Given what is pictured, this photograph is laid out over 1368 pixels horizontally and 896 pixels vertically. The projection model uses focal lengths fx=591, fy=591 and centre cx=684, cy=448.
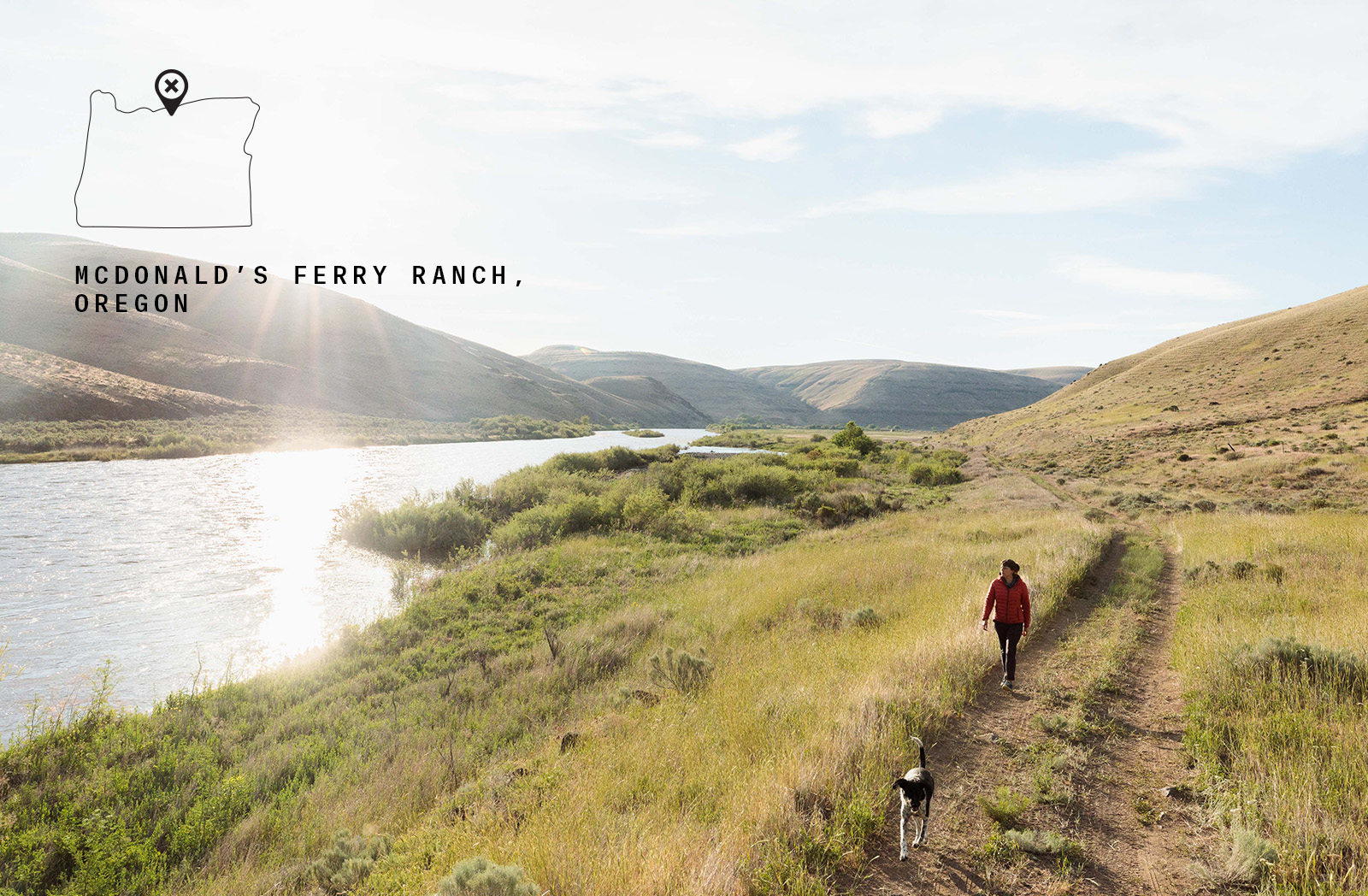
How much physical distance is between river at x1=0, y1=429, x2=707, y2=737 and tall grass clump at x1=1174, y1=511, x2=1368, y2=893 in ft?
49.4

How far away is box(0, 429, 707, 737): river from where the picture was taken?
11.7m

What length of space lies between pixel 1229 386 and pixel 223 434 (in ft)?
312

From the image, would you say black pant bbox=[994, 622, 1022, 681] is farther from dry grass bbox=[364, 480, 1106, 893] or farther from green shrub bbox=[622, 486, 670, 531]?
green shrub bbox=[622, 486, 670, 531]

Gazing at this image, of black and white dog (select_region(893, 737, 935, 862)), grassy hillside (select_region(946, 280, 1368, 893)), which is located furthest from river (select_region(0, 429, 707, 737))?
grassy hillside (select_region(946, 280, 1368, 893))

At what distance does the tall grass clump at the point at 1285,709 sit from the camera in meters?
4.46

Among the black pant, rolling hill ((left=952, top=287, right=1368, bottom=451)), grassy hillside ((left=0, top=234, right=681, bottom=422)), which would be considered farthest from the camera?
grassy hillside ((left=0, top=234, right=681, bottom=422))

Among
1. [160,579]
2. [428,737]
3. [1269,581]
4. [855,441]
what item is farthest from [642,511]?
[855,441]

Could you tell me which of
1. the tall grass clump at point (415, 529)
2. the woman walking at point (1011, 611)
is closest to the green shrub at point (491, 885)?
the woman walking at point (1011, 611)

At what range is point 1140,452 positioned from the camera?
43.2 metres

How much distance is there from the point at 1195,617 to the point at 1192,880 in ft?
25.7

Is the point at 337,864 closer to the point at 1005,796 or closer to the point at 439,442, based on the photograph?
the point at 1005,796

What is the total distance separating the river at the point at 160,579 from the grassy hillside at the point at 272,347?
53331 mm

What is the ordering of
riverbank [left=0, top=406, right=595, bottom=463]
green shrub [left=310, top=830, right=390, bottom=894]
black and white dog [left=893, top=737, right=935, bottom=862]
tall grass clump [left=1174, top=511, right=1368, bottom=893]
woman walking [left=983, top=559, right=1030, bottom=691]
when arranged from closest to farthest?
1. tall grass clump [left=1174, top=511, right=1368, bottom=893]
2. black and white dog [left=893, top=737, right=935, bottom=862]
3. green shrub [left=310, top=830, right=390, bottom=894]
4. woman walking [left=983, top=559, right=1030, bottom=691]
5. riverbank [left=0, top=406, right=595, bottom=463]

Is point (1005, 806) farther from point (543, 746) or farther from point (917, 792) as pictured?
point (543, 746)
